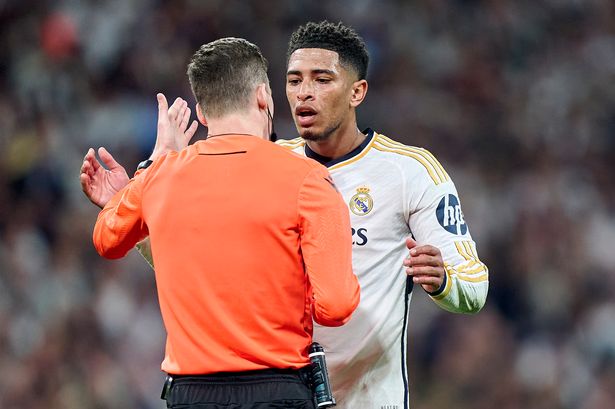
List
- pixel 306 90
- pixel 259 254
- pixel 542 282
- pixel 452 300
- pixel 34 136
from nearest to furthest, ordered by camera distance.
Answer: pixel 259 254 → pixel 452 300 → pixel 306 90 → pixel 542 282 → pixel 34 136

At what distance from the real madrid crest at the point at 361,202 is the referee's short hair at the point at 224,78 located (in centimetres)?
88

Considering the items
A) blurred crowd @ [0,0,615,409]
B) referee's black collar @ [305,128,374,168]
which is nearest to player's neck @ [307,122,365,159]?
referee's black collar @ [305,128,374,168]

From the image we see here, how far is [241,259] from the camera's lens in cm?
319

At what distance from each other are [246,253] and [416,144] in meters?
5.63

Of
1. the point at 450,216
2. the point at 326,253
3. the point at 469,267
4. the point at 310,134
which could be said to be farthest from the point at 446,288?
the point at 310,134

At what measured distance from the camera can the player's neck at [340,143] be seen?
4.25m

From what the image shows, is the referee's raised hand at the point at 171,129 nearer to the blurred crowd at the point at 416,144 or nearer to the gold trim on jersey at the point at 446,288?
the gold trim on jersey at the point at 446,288

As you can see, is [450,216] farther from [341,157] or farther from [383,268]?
[341,157]

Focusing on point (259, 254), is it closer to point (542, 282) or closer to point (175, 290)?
point (175, 290)

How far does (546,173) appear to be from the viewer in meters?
8.70

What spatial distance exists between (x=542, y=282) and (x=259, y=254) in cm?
539

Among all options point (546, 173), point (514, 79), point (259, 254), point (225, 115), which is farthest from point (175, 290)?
point (514, 79)

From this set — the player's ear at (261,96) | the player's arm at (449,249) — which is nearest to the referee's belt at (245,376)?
the player's arm at (449,249)

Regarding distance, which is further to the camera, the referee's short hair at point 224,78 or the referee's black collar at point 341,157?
the referee's black collar at point 341,157
